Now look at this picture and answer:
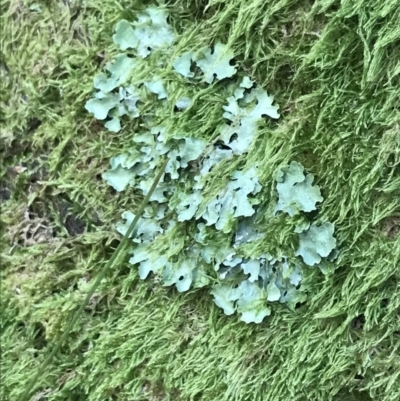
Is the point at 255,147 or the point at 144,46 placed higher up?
the point at 144,46

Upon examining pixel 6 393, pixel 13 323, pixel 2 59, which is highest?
pixel 2 59

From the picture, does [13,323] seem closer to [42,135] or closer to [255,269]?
[42,135]

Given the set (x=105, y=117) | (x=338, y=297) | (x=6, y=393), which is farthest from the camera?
(x=6, y=393)

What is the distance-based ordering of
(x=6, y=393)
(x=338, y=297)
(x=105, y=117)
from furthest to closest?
(x=6, y=393) → (x=105, y=117) → (x=338, y=297)

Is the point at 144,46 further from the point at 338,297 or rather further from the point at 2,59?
the point at 338,297

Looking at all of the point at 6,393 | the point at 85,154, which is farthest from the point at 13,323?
the point at 85,154

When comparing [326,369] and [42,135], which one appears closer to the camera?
[326,369]
